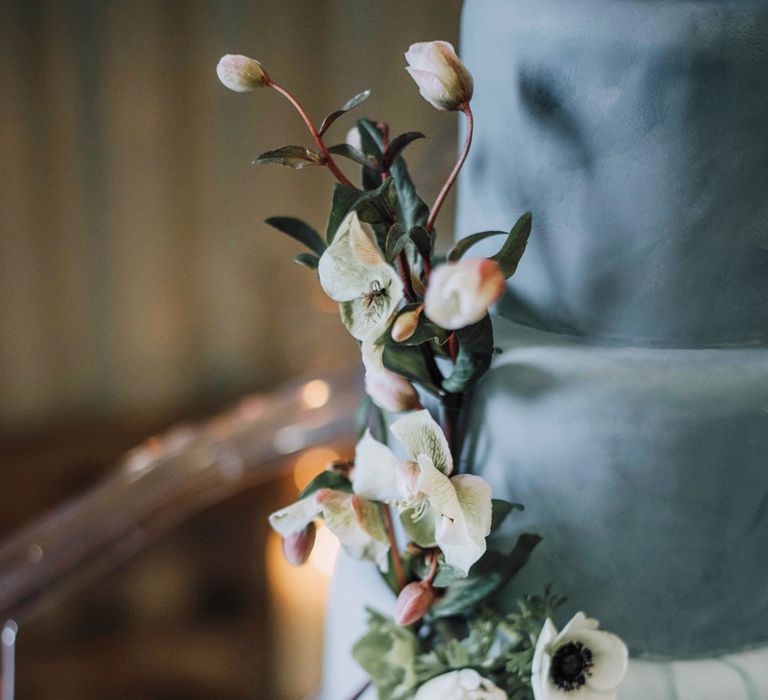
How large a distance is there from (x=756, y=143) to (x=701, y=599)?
27cm

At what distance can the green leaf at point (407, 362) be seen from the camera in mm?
544

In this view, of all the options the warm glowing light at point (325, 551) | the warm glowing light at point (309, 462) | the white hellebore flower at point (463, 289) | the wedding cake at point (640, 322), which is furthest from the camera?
the warm glowing light at point (309, 462)

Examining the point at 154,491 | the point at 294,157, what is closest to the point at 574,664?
the point at 294,157

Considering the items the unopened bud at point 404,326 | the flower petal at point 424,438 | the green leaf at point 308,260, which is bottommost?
the flower petal at point 424,438

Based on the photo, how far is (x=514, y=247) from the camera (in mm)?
503

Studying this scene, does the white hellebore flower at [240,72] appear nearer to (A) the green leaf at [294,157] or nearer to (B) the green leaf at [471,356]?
(A) the green leaf at [294,157]

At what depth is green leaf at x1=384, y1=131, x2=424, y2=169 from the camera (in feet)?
1.70

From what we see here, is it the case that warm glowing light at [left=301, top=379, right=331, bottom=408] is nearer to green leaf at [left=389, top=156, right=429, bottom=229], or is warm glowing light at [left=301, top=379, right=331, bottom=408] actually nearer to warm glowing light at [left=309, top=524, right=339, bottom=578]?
warm glowing light at [left=309, top=524, right=339, bottom=578]

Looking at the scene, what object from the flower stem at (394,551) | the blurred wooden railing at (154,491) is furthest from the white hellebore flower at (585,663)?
the blurred wooden railing at (154,491)

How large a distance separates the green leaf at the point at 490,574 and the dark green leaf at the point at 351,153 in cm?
23

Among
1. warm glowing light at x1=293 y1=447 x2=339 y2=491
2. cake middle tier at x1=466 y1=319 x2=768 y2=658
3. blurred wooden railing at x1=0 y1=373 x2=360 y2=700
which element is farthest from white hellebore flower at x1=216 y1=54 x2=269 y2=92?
warm glowing light at x1=293 y1=447 x2=339 y2=491

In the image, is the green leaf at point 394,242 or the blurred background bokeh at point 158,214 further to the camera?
the blurred background bokeh at point 158,214

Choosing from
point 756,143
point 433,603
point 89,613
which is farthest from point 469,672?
point 89,613

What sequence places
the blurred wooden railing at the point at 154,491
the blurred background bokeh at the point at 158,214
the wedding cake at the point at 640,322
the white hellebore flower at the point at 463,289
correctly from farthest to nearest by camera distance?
the blurred background bokeh at the point at 158,214
the blurred wooden railing at the point at 154,491
the wedding cake at the point at 640,322
the white hellebore flower at the point at 463,289
